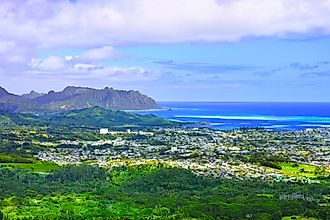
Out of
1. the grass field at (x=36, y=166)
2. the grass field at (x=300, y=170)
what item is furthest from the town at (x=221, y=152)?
the grass field at (x=36, y=166)

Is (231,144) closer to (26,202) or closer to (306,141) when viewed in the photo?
(306,141)

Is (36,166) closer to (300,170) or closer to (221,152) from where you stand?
(221,152)

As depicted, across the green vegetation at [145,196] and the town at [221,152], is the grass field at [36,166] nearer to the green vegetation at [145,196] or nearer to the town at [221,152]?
the green vegetation at [145,196]

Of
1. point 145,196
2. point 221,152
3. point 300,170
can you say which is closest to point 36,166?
point 145,196

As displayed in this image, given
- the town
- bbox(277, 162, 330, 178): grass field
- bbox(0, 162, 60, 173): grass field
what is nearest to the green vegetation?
bbox(0, 162, 60, 173): grass field

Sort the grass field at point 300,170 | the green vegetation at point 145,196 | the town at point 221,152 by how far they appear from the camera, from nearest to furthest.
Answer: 1. the green vegetation at point 145,196
2. the grass field at point 300,170
3. the town at point 221,152

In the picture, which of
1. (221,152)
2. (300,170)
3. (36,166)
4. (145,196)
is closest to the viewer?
(145,196)

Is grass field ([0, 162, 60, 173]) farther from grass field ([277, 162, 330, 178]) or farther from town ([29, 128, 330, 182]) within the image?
grass field ([277, 162, 330, 178])

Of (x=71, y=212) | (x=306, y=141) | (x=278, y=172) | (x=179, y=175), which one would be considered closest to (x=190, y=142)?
(x=306, y=141)
